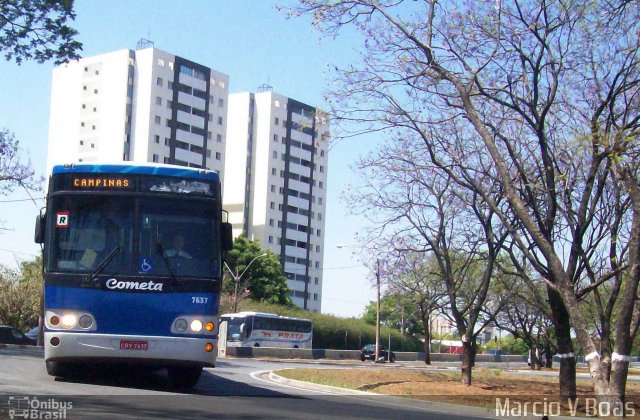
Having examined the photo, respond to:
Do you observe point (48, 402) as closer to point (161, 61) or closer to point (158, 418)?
Result: point (158, 418)

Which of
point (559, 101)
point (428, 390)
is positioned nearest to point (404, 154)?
point (559, 101)

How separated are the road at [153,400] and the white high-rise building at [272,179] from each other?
82.3 meters

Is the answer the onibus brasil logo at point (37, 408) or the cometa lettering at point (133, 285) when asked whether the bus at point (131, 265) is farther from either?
the onibus brasil logo at point (37, 408)

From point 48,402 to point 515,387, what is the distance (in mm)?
19285

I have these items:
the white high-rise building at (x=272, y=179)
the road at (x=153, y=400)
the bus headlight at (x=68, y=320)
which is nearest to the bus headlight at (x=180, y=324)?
the road at (x=153, y=400)

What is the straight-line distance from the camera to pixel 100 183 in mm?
13273

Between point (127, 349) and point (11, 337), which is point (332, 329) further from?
point (127, 349)

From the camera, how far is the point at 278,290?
263 ft

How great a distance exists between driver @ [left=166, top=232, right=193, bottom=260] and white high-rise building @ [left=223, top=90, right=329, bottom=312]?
85.8 m

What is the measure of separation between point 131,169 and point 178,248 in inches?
58.9

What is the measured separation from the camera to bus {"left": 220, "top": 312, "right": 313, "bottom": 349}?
5816cm

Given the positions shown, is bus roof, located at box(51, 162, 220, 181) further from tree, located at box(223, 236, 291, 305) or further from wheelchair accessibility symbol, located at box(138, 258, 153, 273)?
tree, located at box(223, 236, 291, 305)

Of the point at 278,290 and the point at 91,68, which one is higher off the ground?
the point at 91,68

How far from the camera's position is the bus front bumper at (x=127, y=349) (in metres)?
12.6
